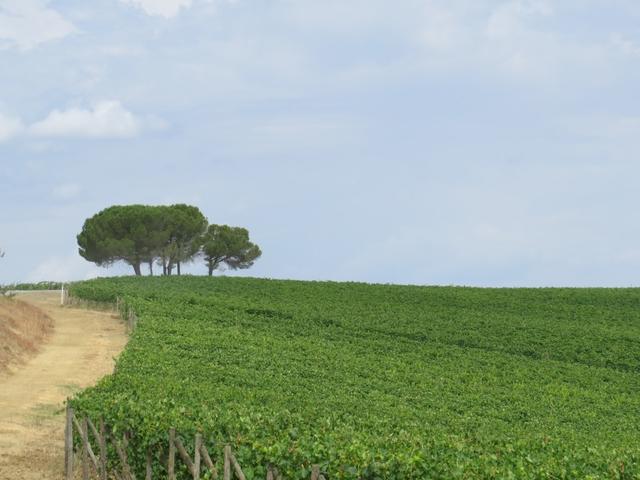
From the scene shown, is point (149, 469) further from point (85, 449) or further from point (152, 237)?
point (152, 237)

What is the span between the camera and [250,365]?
42.1m

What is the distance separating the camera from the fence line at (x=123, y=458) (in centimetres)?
1777

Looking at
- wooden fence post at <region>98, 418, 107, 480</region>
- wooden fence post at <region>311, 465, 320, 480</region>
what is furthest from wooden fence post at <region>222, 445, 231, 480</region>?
wooden fence post at <region>98, 418, 107, 480</region>

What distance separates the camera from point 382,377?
4344 centimetres

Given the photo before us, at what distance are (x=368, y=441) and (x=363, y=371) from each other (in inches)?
951

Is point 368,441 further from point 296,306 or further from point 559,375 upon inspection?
point 296,306

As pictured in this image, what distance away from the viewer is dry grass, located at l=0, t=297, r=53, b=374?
4619 centimetres

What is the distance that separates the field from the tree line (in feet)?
75.0

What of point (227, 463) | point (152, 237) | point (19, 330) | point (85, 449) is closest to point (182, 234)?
point (152, 237)

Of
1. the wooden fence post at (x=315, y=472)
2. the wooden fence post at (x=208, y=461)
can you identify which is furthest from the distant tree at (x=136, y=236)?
the wooden fence post at (x=315, y=472)

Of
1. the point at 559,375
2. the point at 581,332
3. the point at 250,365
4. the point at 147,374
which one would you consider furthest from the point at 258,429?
the point at 581,332

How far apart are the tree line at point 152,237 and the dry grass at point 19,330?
46.9 m

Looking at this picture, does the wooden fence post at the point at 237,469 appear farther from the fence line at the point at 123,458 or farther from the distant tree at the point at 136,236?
the distant tree at the point at 136,236

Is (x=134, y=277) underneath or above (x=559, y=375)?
above
